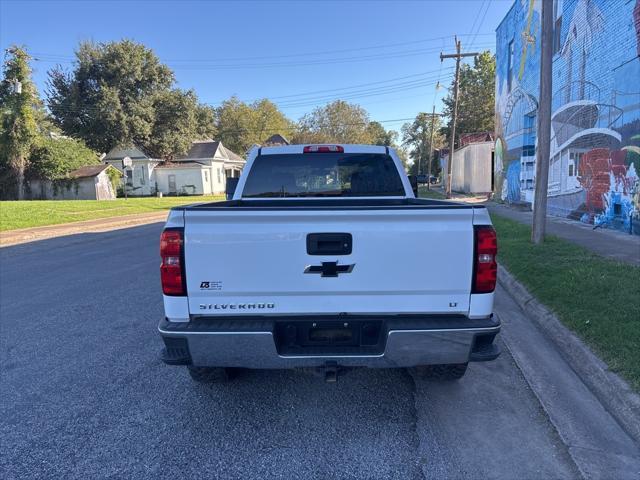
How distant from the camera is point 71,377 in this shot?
3920mm

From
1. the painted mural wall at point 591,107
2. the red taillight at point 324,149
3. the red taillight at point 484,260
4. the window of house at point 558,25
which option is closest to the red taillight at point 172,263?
the red taillight at point 484,260

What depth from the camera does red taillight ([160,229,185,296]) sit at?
2744 millimetres

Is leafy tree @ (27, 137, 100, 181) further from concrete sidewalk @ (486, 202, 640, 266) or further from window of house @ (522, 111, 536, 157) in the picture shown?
concrete sidewalk @ (486, 202, 640, 266)

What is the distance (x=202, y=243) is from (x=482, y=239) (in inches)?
67.8

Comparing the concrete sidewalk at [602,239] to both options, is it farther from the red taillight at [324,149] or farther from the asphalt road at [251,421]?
the red taillight at [324,149]

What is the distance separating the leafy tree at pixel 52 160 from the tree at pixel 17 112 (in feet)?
2.31

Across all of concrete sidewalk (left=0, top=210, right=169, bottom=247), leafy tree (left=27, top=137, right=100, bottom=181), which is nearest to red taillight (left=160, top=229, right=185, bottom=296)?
concrete sidewalk (left=0, top=210, right=169, bottom=247)

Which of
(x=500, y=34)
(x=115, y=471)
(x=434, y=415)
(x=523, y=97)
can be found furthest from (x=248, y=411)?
(x=500, y=34)

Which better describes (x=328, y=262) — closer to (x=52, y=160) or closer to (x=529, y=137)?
(x=529, y=137)

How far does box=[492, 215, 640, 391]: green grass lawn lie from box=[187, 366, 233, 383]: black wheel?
10.0 feet

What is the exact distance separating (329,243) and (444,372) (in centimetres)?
158

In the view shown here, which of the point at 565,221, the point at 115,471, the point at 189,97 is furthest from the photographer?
the point at 189,97

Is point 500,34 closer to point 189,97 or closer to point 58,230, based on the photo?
point 58,230

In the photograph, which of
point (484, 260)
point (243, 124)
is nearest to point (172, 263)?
point (484, 260)
